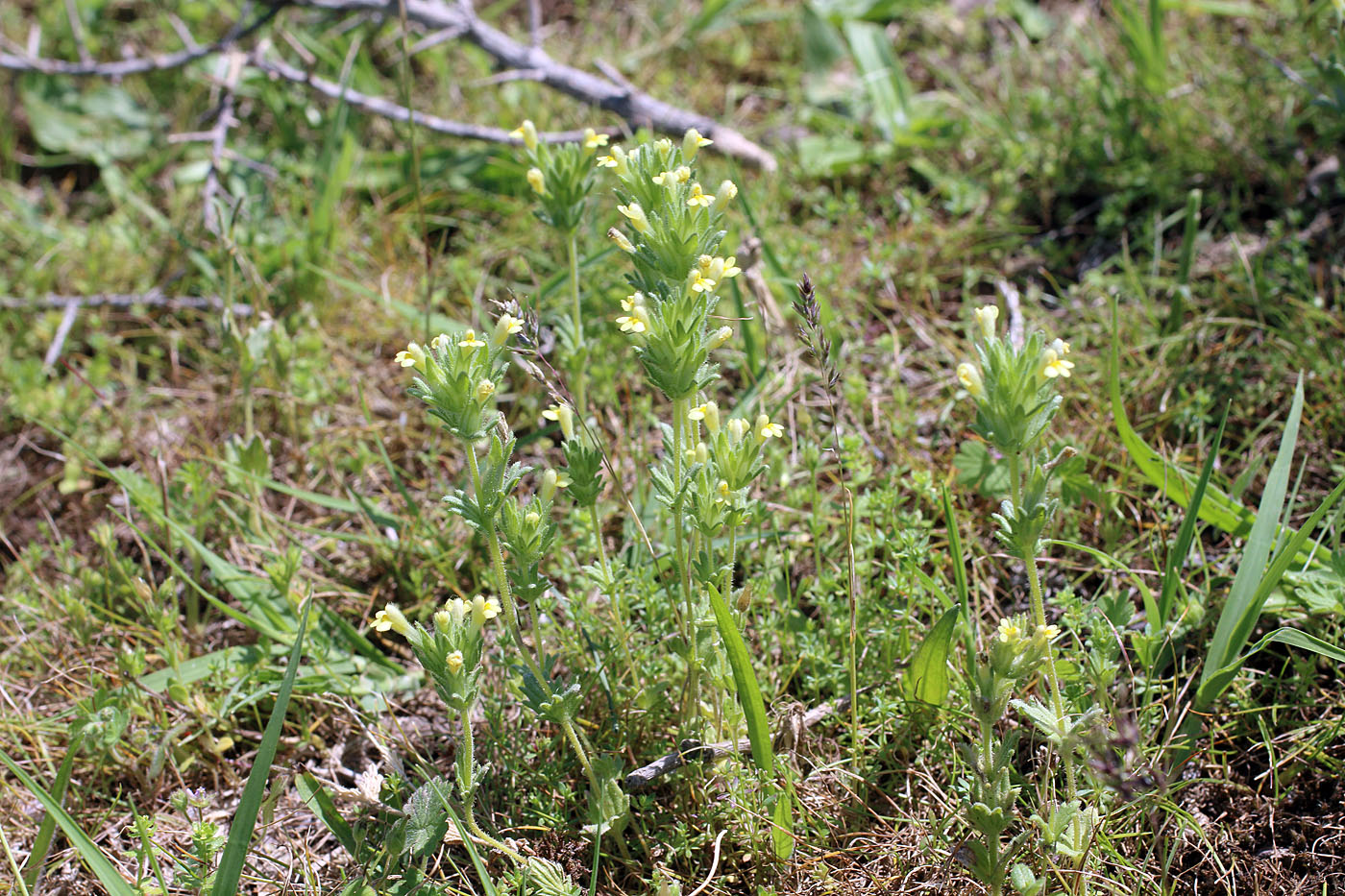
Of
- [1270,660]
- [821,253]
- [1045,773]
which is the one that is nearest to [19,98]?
[821,253]

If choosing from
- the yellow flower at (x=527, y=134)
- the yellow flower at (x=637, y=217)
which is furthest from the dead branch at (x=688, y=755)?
the yellow flower at (x=527, y=134)

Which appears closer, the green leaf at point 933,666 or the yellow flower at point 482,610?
the yellow flower at point 482,610

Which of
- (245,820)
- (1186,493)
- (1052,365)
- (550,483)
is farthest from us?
(1186,493)

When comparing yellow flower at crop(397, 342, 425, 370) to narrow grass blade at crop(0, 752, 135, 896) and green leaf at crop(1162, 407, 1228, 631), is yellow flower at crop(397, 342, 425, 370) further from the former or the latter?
green leaf at crop(1162, 407, 1228, 631)

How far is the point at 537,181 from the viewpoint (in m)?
2.47

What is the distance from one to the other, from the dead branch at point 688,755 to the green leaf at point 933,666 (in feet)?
0.80

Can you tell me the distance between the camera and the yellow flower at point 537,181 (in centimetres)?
243

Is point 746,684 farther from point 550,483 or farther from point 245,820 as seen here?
point 245,820

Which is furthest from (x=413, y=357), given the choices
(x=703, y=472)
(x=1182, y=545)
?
(x=1182, y=545)

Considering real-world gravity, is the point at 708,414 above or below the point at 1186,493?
above

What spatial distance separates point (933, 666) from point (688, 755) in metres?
0.61

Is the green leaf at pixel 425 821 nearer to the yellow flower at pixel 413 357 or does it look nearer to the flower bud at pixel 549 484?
the flower bud at pixel 549 484

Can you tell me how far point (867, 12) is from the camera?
464cm

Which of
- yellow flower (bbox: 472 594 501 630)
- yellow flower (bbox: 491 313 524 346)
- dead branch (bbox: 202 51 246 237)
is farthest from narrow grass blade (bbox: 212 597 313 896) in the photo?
dead branch (bbox: 202 51 246 237)
